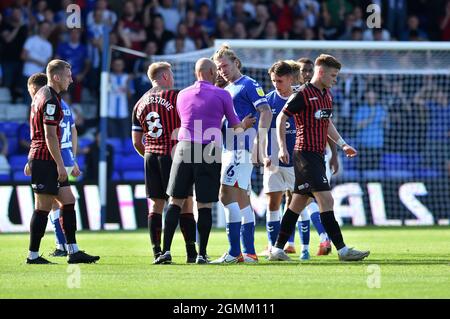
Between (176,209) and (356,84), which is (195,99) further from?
(356,84)

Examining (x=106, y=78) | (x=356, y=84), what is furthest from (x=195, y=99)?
(x=356, y=84)

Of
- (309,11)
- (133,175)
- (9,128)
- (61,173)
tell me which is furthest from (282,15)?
(61,173)

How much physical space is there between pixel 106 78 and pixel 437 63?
638 cm

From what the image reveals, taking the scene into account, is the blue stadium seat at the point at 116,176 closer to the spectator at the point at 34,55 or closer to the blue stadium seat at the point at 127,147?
the blue stadium seat at the point at 127,147

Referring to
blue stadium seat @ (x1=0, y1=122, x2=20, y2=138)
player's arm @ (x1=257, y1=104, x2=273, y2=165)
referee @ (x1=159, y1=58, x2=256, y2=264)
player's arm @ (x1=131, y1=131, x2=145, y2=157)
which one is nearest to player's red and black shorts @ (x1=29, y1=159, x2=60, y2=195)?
player's arm @ (x1=131, y1=131, x2=145, y2=157)

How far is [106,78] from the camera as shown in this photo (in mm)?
19312

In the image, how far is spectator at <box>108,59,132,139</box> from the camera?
2164 centimetres

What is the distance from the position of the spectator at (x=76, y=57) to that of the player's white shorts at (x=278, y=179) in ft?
36.0

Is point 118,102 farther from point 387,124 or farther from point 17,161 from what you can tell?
point 387,124

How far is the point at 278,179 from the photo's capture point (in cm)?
1249

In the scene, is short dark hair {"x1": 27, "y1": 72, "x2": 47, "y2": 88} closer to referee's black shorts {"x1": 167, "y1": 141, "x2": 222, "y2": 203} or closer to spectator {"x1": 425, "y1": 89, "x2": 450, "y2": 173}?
referee's black shorts {"x1": 167, "y1": 141, "x2": 222, "y2": 203}

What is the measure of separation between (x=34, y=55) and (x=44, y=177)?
11769mm

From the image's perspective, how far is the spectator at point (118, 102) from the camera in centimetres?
2164

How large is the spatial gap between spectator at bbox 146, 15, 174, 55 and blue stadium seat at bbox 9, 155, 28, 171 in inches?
152
